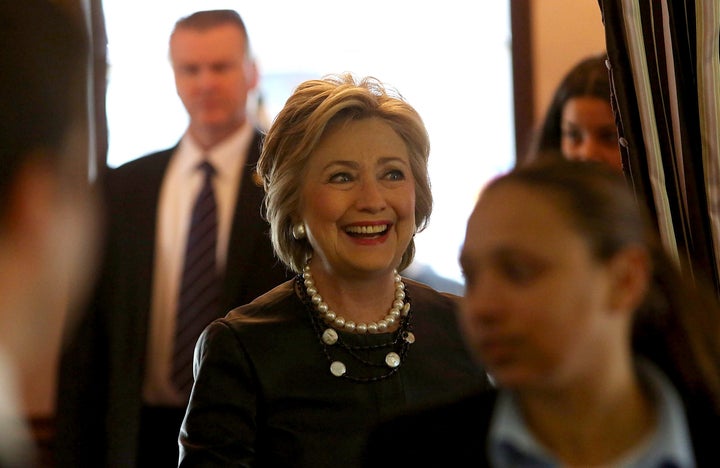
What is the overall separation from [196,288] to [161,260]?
0.18 metres

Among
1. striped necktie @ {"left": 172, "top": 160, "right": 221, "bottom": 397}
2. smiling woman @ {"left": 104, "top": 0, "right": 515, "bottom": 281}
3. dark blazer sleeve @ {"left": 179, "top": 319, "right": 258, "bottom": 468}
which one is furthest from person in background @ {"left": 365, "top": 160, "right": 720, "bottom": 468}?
smiling woman @ {"left": 104, "top": 0, "right": 515, "bottom": 281}

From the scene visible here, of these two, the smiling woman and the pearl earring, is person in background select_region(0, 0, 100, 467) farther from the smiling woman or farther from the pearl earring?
the smiling woman

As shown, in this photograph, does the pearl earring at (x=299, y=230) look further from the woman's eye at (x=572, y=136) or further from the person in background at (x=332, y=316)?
the woman's eye at (x=572, y=136)

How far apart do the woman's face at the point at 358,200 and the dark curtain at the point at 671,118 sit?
472 mm

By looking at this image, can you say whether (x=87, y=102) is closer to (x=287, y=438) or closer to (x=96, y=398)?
(x=287, y=438)

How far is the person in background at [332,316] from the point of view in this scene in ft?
7.39

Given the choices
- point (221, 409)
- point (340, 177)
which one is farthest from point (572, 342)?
point (340, 177)

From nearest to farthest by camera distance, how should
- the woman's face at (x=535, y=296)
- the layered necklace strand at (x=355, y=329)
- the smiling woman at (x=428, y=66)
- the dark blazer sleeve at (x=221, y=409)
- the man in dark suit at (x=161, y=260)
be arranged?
the woman's face at (x=535, y=296) < the dark blazer sleeve at (x=221, y=409) < the layered necklace strand at (x=355, y=329) < the man in dark suit at (x=161, y=260) < the smiling woman at (x=428, y=66)

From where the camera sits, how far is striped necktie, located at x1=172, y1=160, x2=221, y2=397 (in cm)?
370

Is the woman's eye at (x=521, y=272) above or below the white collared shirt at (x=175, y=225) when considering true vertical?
above

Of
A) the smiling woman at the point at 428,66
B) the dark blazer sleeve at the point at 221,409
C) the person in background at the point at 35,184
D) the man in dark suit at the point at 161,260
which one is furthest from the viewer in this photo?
the smiling woman at the point at 428,66

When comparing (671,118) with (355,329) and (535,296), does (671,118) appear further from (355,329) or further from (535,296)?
(535,296)

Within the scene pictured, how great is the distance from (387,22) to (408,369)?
7.23 ft

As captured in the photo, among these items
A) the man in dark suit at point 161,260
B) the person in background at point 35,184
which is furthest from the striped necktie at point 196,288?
the person in background at point 35,184
